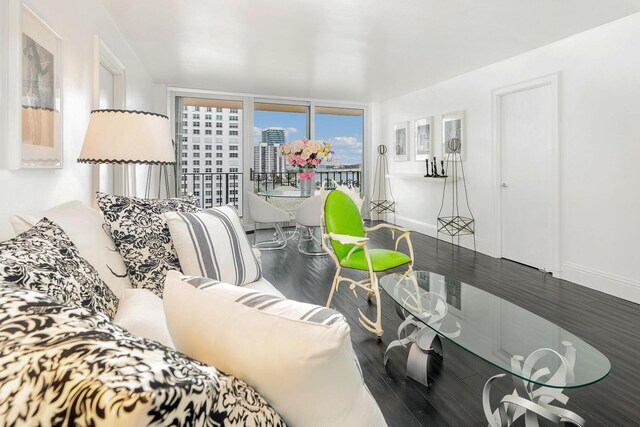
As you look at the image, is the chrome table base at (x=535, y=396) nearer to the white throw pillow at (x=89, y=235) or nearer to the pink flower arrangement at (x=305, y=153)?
the white throw pillow at (x=89, y=235)

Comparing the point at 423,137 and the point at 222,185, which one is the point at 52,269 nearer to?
the point at 423,137

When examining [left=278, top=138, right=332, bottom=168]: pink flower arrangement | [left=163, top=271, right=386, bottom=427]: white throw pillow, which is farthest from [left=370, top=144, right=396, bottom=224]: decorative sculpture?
[left=163, top=271, right=386, bottom=427]: white throw pillow

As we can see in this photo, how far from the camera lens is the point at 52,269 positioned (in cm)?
89

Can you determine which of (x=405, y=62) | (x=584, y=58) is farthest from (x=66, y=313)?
(x=405, y=62)

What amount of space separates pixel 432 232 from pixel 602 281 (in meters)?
2.76

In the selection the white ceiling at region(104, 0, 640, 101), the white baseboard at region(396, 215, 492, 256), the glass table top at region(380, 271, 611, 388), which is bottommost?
the glass table top at region(380, 271, 611, 388)

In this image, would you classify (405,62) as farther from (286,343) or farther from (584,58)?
(286,343)

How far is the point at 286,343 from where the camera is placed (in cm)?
62

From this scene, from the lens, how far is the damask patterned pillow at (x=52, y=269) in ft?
2.48

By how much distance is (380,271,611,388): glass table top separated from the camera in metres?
1.42

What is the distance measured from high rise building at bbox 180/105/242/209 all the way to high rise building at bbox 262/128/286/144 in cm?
47

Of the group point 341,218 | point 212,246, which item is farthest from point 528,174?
point 212,246

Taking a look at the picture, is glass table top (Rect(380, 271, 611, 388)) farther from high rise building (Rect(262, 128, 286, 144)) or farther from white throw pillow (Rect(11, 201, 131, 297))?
high rise building (Rect(262, 128, 286, 144))

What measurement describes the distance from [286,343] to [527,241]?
4.52 meters
